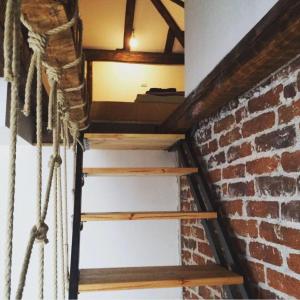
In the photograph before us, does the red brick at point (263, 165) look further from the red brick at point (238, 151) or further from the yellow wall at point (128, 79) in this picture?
the yellow wall at point (128, 79)

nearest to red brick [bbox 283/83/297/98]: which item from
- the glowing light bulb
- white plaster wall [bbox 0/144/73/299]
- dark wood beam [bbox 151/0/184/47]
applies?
white plaster wall [bbox 0/144/73/299]

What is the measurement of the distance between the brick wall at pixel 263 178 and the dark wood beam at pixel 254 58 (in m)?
0.05

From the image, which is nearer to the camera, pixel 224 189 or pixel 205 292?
pixel 224 189

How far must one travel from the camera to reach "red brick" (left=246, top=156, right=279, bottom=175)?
1145 millimetres

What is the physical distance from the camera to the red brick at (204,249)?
1844mm

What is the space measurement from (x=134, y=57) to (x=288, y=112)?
378 cm

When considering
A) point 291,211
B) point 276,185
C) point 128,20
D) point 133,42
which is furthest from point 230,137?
point 133,42

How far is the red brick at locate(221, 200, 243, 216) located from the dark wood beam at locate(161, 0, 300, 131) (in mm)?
426

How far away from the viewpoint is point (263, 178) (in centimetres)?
123

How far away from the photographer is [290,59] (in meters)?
1.03

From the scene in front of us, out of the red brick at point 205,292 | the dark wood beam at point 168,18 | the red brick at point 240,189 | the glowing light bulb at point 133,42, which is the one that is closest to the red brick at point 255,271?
the red brick at point 240,189

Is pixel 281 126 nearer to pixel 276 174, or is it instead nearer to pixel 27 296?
pixel 276 174

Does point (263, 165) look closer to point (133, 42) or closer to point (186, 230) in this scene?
point (186, 230)

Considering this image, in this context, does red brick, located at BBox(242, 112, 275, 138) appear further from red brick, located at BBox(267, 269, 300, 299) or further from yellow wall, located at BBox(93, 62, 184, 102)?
yellow wall, located at BBox(93, 62, 184, 102)
